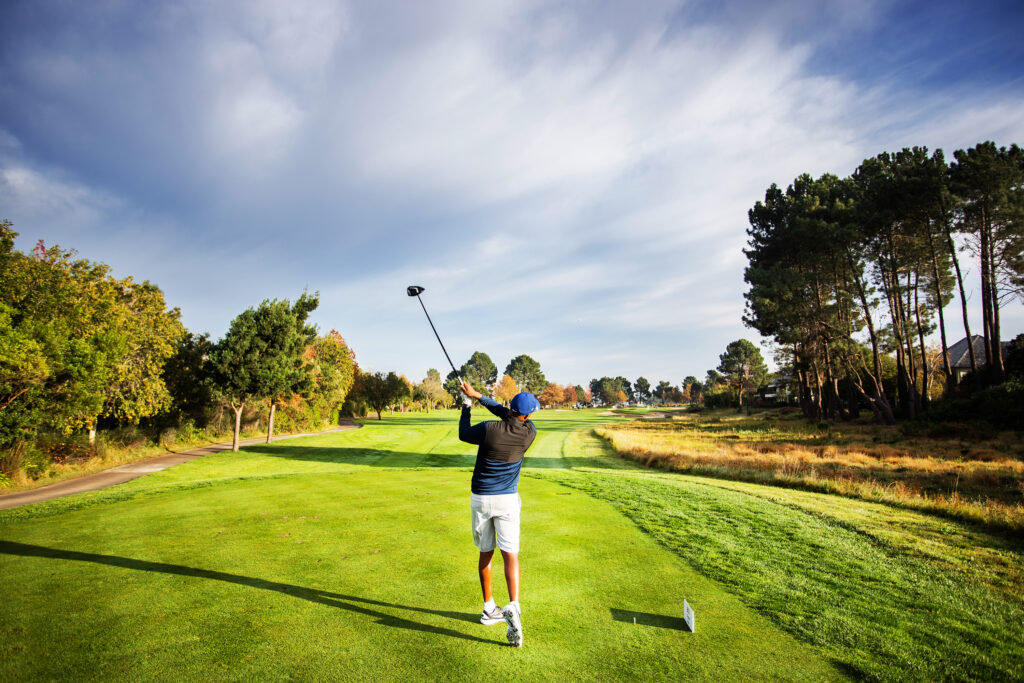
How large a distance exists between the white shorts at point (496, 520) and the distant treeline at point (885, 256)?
35.8 m

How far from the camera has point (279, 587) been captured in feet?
17.8

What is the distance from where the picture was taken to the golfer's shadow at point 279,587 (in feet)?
14.8

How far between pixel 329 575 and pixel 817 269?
141ft

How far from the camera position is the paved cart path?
13.1 metres

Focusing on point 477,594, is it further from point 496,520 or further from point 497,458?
point 497,458

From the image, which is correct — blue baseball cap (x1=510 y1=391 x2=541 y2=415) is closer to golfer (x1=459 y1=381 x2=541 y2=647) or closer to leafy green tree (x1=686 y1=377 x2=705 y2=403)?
golfer (x1=459 y1=381 x2=541 y2=647)

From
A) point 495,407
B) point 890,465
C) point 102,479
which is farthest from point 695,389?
point 495,407

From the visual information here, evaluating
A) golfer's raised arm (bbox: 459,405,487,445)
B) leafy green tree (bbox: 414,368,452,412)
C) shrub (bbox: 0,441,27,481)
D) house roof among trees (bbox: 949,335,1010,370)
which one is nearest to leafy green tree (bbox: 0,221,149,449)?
shrub (bbox: 0,441,27,481)

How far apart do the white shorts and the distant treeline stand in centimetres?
3580

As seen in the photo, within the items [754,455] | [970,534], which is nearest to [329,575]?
[970,534]

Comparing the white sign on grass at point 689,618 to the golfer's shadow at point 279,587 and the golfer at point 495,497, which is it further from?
the golfer's shadow at point 279,587

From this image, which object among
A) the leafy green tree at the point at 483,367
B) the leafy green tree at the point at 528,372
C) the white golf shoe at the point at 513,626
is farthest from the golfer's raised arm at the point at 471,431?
the leafy green tree at the point at 528,372

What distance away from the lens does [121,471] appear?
61.9 ft

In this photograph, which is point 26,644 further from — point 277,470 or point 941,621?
point 277,470
